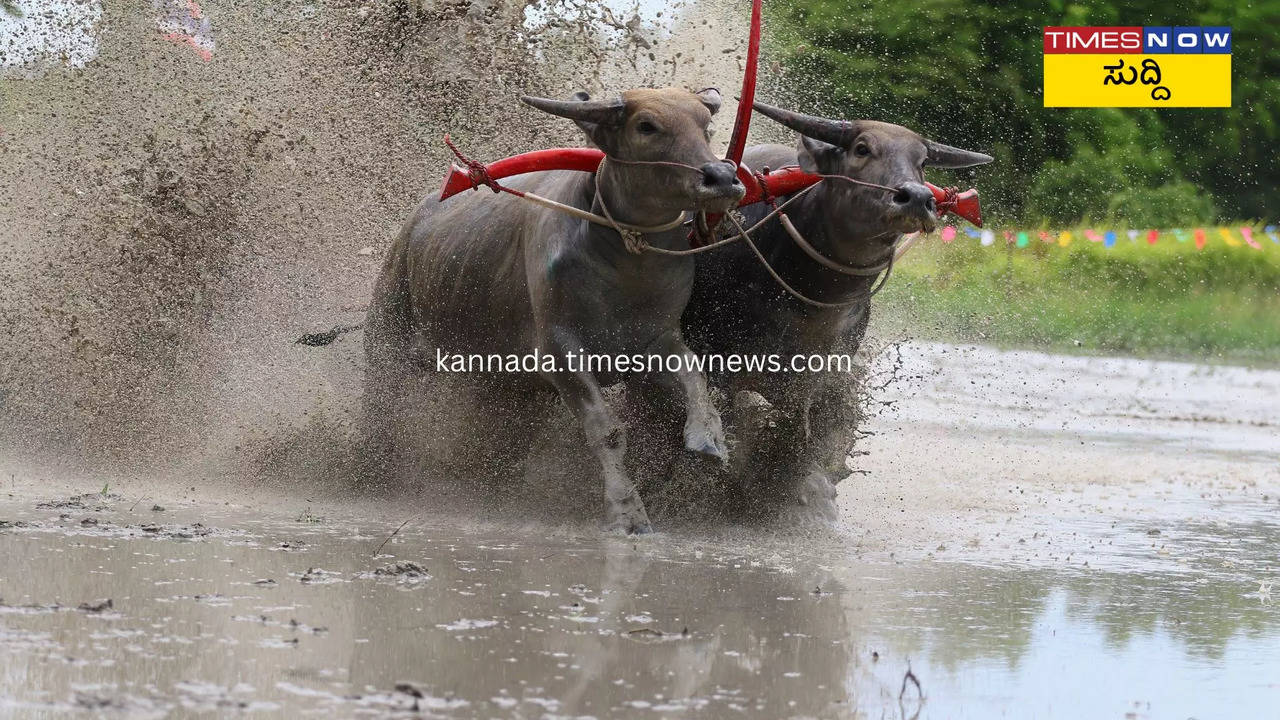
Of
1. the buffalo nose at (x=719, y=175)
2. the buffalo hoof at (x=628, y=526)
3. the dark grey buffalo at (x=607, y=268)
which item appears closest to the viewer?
the buffalo nose at (x=719, y=175)

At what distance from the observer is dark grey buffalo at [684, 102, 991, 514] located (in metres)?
5.85

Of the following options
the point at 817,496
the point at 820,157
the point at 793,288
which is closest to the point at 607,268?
the point at 793,288

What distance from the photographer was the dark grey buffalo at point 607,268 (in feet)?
18.6

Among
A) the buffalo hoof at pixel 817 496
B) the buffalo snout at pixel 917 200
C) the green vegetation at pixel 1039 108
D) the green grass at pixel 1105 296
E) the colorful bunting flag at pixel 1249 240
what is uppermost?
the green vegetation at pixel 1039 108

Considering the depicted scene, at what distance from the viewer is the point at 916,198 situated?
5535 millimetres

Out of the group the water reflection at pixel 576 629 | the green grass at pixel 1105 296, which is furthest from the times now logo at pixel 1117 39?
the water reflection at pixel 576 629

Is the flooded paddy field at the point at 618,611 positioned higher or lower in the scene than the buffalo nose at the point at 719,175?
lower

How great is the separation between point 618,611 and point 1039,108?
76.4ft

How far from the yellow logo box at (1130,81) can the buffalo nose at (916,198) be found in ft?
68.1

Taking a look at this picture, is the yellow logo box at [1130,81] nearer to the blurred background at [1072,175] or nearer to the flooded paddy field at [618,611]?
the blurred background at [1072,175]

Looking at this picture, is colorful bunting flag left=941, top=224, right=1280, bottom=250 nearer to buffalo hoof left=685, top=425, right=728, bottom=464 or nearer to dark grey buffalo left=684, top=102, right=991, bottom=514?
dark grey buffalo left=684, top=102, right=991, bottom=514

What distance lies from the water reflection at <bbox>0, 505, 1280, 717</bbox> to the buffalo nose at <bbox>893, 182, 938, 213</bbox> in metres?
1.19

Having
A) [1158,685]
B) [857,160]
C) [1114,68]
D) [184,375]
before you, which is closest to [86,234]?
[184,375]

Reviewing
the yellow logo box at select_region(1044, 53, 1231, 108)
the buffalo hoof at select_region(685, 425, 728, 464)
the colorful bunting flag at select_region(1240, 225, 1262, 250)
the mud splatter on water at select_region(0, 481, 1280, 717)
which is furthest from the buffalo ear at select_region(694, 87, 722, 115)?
the yellow logo box at select_region(1044, 53, 1231, 108)
